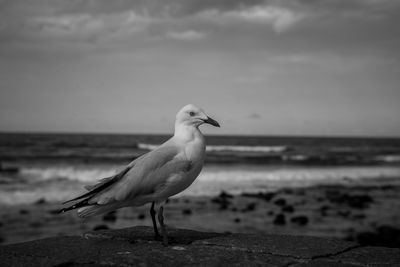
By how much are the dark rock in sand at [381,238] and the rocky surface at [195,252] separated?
5.52 m

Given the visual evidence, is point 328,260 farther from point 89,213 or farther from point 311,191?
point 311,191

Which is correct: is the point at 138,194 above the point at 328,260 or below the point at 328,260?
above

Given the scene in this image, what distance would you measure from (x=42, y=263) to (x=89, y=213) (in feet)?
2.39

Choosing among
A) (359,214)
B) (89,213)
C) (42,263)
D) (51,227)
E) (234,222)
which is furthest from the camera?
(359,214)

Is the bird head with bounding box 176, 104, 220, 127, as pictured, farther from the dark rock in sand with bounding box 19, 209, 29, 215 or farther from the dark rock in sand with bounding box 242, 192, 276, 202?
the dark rock in sand with bounding box 242, 192, 276, 202

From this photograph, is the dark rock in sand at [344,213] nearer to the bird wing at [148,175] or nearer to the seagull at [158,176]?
the seagull at [158,176]

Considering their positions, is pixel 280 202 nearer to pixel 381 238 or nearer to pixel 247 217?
pixel 247 217

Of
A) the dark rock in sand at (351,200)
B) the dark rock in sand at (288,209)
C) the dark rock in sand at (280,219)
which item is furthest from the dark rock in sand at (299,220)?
the dark rock in sand at (351,200)

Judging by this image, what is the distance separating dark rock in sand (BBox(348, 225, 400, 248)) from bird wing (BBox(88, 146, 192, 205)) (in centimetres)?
599

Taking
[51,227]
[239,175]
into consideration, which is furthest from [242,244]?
[239,175]

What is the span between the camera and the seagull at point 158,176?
3814 millimetres

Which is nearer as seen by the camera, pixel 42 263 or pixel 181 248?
pixel 42 263

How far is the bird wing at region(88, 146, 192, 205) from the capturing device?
3801 millimetres

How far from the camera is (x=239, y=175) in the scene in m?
22.3
